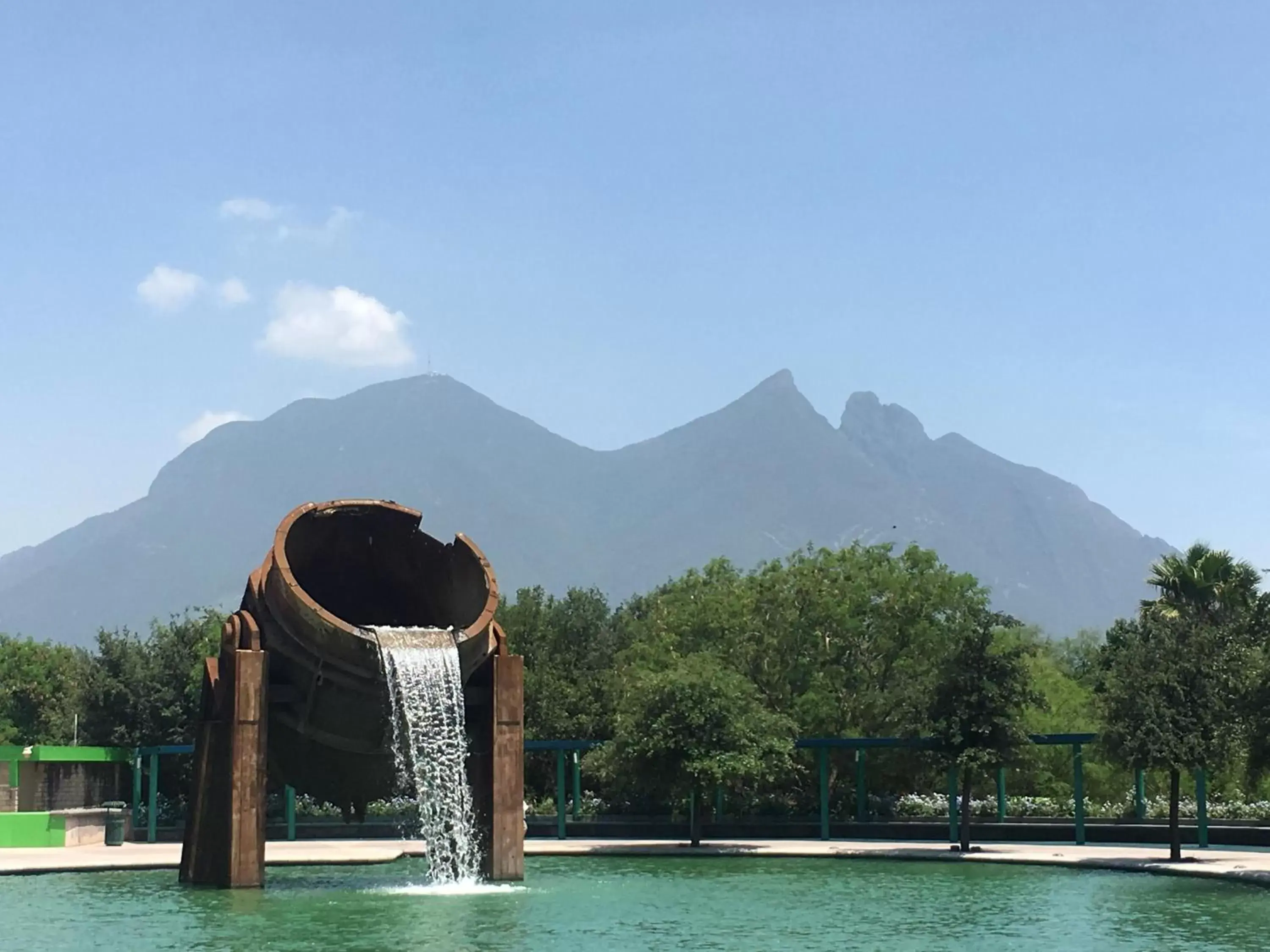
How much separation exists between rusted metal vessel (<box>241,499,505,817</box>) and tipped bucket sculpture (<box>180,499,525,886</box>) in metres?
0.03

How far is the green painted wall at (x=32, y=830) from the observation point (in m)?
41.9

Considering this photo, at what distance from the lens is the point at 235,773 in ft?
85.3

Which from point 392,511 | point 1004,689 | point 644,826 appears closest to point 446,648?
point 392,511

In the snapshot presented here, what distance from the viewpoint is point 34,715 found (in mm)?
77812

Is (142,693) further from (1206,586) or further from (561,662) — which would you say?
(1206,586)

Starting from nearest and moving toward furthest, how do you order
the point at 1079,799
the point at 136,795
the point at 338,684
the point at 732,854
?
the point at 338,684
the point at 732,854
the point at 1079,799
the point at 136,795

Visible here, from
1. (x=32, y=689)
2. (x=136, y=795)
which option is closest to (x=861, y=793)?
(x=136, y=795)

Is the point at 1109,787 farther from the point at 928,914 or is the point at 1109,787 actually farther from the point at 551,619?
the point at 928,914

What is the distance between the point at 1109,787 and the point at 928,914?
28785 mm

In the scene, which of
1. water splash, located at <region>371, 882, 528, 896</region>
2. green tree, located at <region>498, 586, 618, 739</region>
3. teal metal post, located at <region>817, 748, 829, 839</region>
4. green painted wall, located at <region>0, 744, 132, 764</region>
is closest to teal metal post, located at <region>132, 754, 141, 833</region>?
green painted wall, located at <region>0, 744, 132, 764</region>

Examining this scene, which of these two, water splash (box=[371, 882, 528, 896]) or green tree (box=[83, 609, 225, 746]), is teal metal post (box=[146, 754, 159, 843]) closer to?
green tree (box=[83, 609, 225, 746])

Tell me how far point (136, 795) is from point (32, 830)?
528 cm

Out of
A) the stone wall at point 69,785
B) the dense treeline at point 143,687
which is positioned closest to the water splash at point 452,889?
the stone wall at point 69,785

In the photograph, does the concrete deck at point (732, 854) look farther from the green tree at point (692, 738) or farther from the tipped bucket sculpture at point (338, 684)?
the tipped bucket sculpture at point (338, 684)
